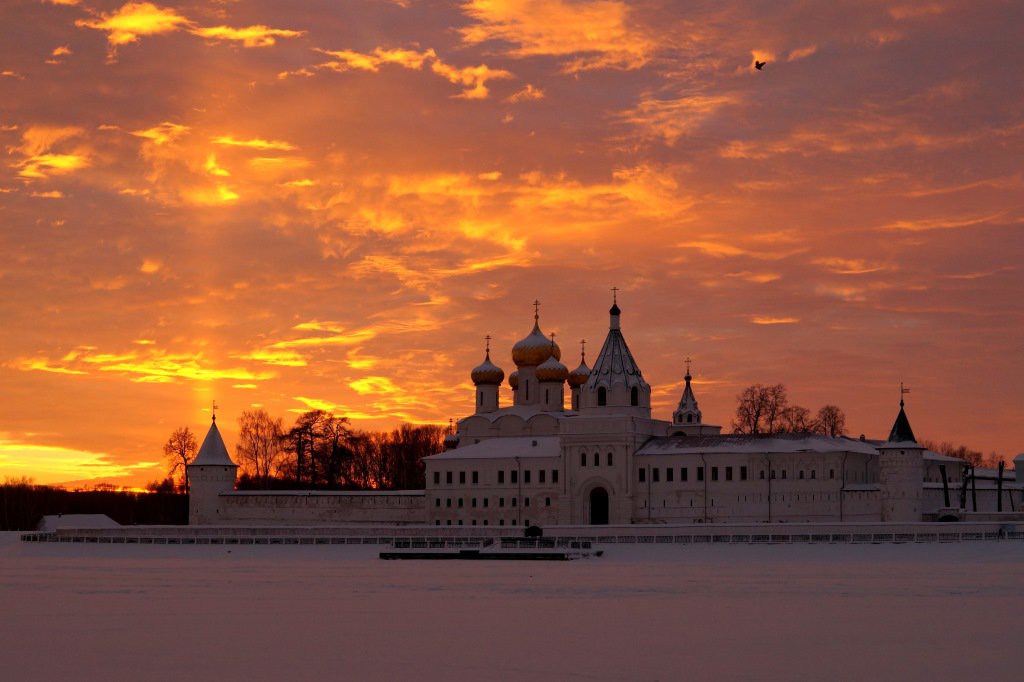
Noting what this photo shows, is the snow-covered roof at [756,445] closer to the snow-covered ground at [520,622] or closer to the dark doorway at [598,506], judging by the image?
the dark doorway at [598,506]

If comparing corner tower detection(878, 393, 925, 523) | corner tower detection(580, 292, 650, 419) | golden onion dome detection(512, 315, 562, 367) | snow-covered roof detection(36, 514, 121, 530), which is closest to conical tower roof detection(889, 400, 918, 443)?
corner tower detection(878, 393, 925, 523)

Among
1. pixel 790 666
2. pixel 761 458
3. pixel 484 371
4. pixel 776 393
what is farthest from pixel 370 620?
pixel 776 393

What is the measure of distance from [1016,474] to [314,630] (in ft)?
206

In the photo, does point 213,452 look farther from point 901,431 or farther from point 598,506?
point 901,431

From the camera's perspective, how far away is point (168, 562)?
188 feet

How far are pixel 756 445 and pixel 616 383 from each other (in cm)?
726

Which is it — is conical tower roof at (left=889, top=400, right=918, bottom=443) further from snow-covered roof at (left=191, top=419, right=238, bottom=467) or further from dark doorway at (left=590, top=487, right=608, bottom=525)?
snow-covered roof at (left=191, top=419, right=238, bottom=467)

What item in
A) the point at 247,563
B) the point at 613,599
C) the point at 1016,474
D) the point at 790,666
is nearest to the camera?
the point at 790,666

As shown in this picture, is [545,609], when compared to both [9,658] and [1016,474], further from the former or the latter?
[1016,474]

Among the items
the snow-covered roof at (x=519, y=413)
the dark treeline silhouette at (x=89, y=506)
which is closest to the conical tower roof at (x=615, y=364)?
the snow-covered roof at (x=519, y=413)

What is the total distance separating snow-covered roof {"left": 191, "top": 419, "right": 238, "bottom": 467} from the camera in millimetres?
82000

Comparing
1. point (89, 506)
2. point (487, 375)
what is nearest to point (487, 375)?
point (487, 375)

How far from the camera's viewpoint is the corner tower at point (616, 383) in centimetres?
7581

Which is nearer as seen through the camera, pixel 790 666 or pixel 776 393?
pixel 790 666
